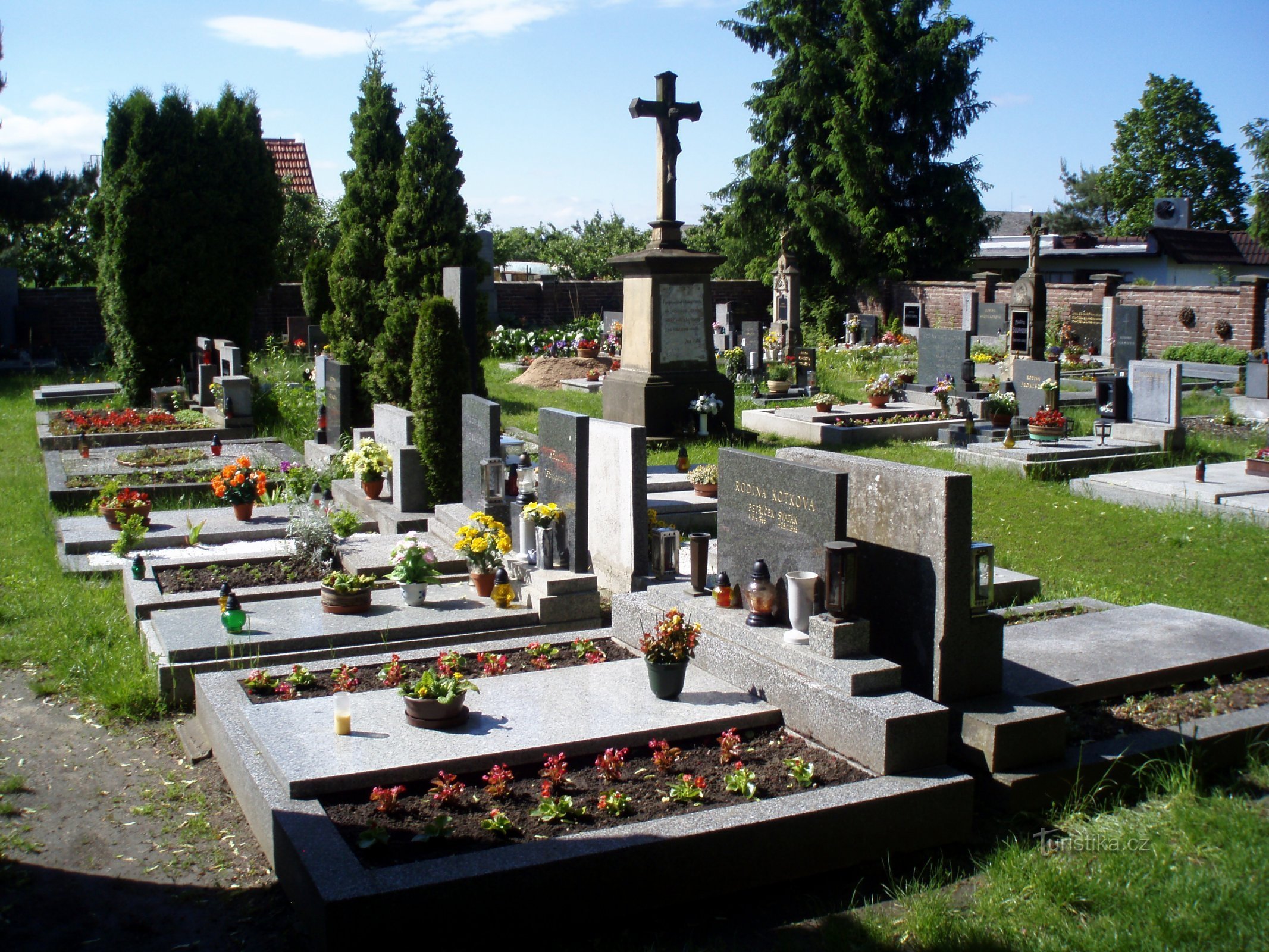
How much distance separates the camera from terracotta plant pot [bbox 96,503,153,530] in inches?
369

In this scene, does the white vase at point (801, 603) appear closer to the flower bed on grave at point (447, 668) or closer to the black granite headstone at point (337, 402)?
the flower bed on grave at point (447, 668)

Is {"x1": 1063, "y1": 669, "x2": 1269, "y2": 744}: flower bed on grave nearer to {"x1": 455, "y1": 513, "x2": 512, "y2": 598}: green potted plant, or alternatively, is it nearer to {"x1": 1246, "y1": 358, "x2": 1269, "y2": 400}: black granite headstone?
{"x1": 455, "y1": 513, "x2": 512, "y2": 598}: green potted plant

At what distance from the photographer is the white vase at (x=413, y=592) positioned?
7480 millimetres

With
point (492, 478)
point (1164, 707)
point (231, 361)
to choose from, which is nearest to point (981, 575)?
point (1164, 707)

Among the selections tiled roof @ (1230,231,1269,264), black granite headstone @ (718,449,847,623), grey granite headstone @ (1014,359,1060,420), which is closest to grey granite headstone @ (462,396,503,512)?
black granite headstone @ (718,449,847,623)

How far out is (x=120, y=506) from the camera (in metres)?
9.41

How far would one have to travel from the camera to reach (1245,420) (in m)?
16.0

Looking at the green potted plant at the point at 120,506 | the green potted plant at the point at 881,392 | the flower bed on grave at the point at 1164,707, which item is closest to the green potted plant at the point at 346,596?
the green potted plant at the point at 120,506

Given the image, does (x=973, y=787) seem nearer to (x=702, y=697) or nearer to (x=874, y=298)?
(x=702, y=697)

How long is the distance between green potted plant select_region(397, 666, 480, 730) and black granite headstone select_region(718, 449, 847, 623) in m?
1.68

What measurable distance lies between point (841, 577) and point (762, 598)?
629mm

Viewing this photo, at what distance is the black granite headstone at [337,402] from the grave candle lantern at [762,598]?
7.94 m

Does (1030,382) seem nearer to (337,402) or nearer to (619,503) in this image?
(337,402)

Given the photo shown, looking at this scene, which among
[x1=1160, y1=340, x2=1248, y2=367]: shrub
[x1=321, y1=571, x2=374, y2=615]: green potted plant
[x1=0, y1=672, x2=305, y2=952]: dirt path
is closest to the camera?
[x1=0, y1=672, x2=305, y2=952]: dirt path
